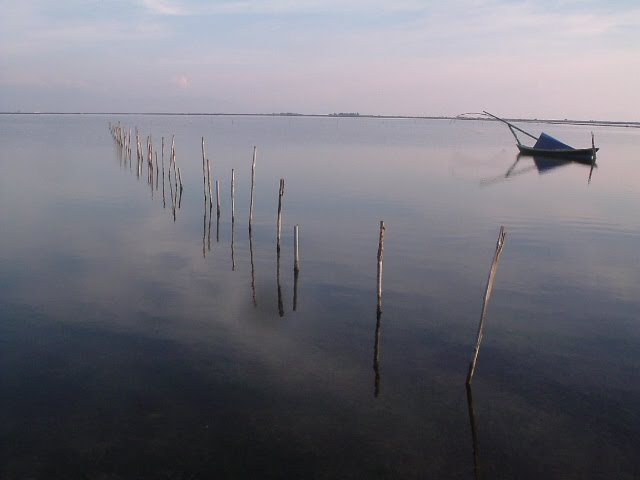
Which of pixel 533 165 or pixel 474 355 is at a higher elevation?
pixel 533 165

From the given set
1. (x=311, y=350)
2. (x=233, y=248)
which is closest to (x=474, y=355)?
(x=311, y=350)

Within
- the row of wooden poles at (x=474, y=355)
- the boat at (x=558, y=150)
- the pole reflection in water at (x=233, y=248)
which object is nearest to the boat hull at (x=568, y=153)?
the boat at (x=558, y=150)

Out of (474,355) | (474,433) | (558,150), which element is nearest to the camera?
(474,433)

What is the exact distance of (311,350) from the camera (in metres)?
8.83

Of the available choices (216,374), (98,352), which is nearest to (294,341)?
(216,374)

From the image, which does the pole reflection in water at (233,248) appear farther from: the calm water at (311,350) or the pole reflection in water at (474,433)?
the pole reflection in water at (474,433)

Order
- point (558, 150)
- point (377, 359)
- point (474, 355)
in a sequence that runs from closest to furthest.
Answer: point (474, 355), point (377, 359), point (558, 150)

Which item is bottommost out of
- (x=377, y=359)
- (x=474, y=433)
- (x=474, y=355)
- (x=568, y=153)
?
(x=474, y=433)

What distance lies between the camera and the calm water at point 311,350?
6.25 meters

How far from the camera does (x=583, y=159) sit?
41.2 meters

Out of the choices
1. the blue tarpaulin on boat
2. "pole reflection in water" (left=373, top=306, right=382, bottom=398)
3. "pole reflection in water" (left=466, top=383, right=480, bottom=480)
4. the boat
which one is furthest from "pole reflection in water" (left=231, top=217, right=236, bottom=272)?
the blue tarpaulin on boat

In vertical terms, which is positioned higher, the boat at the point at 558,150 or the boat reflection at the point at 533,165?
the boat at the point at 558,150

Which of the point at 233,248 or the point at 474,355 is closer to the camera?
the point at 474,355

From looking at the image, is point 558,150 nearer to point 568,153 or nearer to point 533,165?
point 568,153
